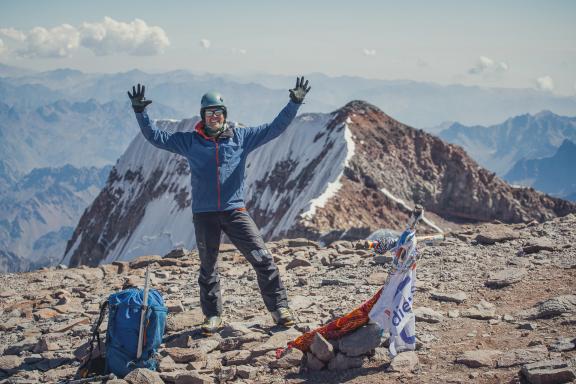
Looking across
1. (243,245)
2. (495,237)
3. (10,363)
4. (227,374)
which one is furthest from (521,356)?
(10,363)

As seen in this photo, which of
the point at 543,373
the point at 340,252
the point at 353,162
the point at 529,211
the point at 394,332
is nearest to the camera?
the point at 543,373

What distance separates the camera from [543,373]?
5.99m

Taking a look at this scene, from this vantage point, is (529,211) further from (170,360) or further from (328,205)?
(170,360)

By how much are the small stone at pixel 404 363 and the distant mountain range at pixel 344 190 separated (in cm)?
2914

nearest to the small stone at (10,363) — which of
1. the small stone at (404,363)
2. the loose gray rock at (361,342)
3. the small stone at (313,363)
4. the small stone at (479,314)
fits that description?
the small stone at (313,363)

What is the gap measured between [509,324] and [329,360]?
272 centimetres

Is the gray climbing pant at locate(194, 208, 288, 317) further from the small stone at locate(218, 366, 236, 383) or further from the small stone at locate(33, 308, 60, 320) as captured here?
the small stone at locate(33, 308, 60, 320)

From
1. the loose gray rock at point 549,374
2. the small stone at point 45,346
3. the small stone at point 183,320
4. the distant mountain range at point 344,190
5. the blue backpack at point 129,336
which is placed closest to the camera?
the loose gray rock at point 549,374

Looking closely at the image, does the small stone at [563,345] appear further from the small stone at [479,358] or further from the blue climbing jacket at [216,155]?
the blue climbing jacket at [216,155]

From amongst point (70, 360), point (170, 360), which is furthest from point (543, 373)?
point (70, 360)

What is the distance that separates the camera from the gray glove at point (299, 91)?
351 inches

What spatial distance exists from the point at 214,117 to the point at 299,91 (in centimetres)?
138

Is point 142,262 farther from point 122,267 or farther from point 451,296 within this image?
point 451,296

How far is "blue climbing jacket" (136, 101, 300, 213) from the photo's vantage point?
8688 millimetres
